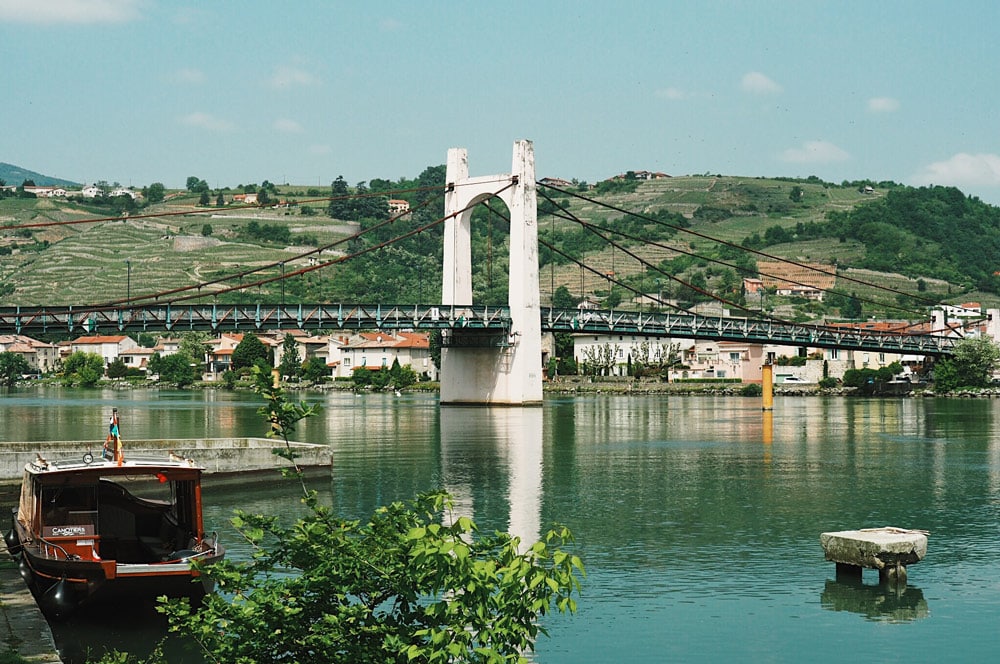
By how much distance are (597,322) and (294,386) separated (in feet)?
205

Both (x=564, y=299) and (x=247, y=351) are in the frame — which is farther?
(x=564, y=299)

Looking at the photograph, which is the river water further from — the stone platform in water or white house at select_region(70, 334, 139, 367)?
white house at select_region(70, 334, 139, 367)

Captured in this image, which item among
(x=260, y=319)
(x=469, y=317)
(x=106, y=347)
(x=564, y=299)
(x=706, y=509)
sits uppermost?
(x=564, y=299)

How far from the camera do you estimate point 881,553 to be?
17688 mm

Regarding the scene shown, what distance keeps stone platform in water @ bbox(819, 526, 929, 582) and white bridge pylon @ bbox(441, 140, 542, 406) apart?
48.9 metres

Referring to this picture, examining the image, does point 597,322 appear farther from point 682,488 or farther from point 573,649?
point 573,649

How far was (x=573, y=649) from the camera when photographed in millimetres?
14508

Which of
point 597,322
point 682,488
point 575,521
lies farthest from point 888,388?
point 575,521

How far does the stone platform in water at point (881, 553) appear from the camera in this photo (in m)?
17.7

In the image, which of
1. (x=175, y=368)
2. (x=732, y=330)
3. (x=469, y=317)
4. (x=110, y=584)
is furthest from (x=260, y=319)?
(x=175, y=368)

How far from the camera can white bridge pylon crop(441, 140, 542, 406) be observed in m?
67.1

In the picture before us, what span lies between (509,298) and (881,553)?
5253cm

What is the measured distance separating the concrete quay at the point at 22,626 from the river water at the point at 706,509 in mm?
867

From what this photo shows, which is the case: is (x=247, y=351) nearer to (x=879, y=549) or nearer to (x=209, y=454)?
(x=209, y=454)
